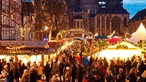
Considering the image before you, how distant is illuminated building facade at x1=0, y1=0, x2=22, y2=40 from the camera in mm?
54769

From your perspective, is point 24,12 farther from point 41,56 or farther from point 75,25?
point 75,25

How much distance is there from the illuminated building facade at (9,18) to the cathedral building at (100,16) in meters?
90.3

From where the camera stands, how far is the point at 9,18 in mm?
57344

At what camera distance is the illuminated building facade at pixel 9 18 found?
54.8 m

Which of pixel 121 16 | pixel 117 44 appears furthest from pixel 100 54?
pixel 121 16

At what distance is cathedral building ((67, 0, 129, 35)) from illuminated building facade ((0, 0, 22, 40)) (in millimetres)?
90288

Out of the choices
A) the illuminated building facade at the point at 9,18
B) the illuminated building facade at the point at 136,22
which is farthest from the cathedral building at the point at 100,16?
the illuminated building facade at the point at 9,18

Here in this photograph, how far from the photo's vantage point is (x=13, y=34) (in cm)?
6209

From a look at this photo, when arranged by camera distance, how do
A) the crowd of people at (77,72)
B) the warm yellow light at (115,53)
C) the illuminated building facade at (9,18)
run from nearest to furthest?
the crowd of people at (77,72)
the warm yellow light at (115,53)
the illuminated building facade at (9,18)

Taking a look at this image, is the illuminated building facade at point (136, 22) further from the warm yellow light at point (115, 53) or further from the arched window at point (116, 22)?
the warm yellow light at point (115, 53)

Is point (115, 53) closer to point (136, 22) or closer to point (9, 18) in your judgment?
point (9, 18)

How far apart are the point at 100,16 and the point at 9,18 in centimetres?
10613

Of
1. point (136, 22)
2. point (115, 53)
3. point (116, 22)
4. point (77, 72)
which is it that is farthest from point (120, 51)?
point (116, 22)

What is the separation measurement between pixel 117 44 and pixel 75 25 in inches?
4711
